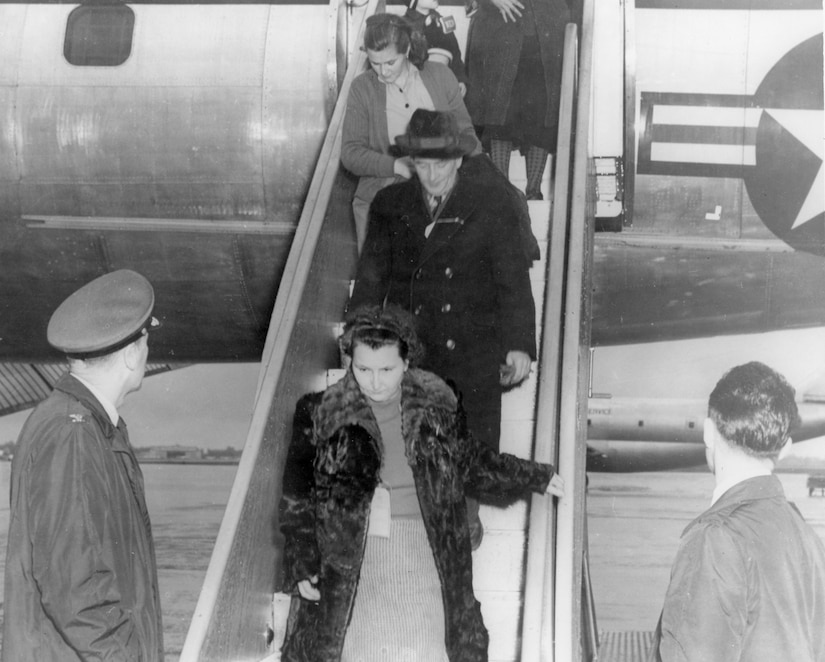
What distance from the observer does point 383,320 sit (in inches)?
108

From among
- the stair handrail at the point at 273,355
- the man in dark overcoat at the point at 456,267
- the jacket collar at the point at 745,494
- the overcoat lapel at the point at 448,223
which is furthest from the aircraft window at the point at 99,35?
the jacket collar at the point at 745,494

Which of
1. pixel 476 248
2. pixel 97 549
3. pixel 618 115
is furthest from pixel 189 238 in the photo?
pixel 97 549

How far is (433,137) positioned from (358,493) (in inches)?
55.3

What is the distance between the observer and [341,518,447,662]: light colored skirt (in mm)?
2676

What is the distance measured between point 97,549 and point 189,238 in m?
4.24

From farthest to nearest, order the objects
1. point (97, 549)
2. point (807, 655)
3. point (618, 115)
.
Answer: point (618, 115)
point (97, 549)
point (807, 655)

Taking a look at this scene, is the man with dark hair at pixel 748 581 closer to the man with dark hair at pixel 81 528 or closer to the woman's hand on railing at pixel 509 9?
the man with dark hair at pixel 81 528

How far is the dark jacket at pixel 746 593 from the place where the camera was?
193 centimetres

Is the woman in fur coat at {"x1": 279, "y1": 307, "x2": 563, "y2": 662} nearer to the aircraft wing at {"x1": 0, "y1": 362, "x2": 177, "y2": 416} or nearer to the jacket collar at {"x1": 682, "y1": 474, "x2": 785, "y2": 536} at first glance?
the jacket collar at {"x1": 682, "y1": 474, "x2": 785, "y2": 536}

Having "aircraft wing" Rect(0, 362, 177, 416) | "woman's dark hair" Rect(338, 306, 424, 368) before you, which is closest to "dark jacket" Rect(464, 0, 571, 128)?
"woman's dark hair" Rect(338, 306, 424, 368)

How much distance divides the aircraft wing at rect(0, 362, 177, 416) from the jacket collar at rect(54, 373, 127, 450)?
6.53 meters

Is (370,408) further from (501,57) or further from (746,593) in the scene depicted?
(501,57)

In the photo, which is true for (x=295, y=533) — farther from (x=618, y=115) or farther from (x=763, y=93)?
(x=763, y=93)

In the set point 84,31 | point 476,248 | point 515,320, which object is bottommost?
point 515,320
